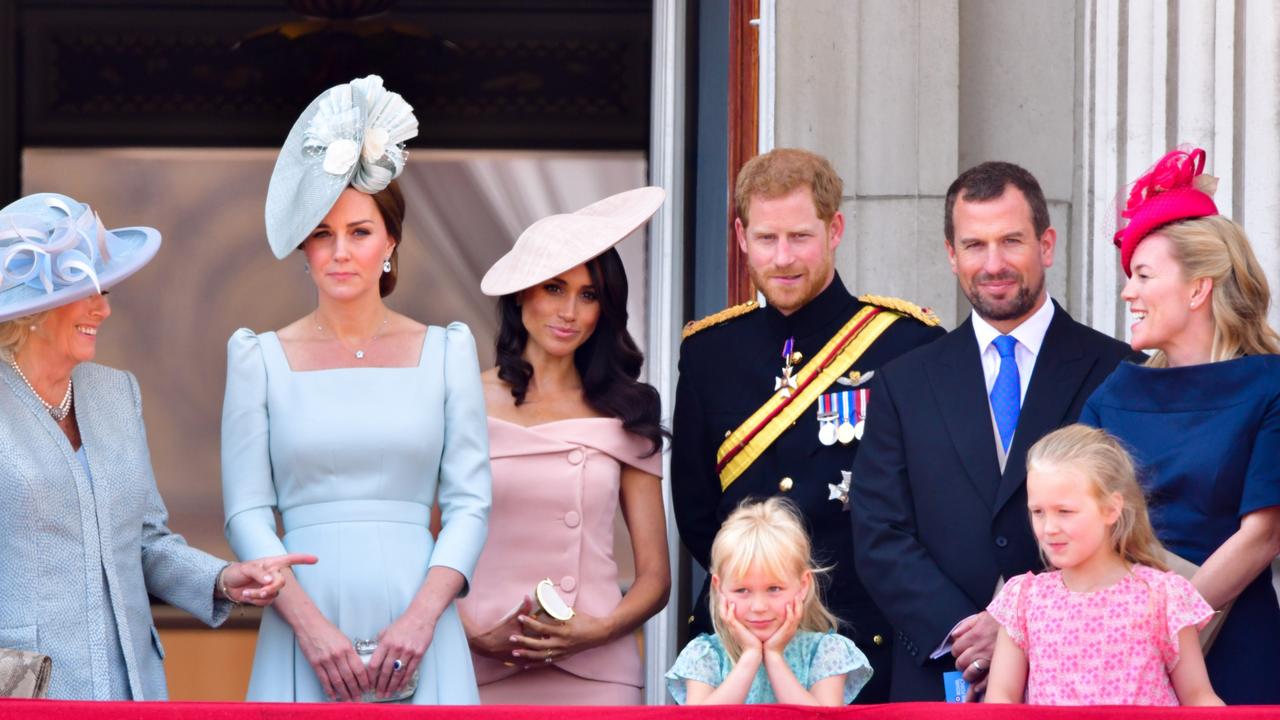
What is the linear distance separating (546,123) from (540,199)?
0.33 metres

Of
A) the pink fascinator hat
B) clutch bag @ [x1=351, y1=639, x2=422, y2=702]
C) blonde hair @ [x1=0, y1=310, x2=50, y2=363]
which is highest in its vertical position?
the pink fascinator hat

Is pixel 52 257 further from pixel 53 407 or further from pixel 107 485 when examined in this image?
pixel 107 485

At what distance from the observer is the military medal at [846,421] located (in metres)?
4.23

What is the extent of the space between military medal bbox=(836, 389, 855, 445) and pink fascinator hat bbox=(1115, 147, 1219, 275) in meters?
0.65

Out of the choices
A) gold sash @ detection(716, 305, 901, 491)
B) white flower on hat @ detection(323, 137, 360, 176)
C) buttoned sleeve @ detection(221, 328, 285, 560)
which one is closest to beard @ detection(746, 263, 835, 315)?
gold sash @ detection(716, 305, 901, 491)

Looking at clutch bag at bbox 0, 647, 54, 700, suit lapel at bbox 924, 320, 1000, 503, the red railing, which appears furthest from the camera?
suit lapel at bbox 924, 320, 1000, 503

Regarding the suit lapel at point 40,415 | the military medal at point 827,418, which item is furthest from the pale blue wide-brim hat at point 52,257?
the military medal at point 827,418

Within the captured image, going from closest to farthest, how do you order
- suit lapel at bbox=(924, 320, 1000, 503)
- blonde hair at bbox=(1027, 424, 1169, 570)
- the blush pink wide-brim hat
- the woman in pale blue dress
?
blonde hair at bbox=(1027, 424, 1169, 570) < the woman in pale blue dress < suit lapel at bbox=(924, 320, 1000, 503) < the blush pink wide-brim hat

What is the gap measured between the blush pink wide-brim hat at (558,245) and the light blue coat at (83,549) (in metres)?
0.84

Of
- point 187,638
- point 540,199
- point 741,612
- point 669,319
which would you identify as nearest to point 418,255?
point 540,199

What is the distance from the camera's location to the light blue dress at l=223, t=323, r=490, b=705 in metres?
3.77

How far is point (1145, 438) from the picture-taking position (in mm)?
3672

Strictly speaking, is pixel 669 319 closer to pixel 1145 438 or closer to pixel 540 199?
pixel 1145 438

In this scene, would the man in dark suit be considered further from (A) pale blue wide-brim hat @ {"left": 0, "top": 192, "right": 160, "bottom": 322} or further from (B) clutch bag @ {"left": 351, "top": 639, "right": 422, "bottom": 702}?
(A) pale blue wide-brim hat @ {"left": 0, "top": 192, "right": 160, "bottom": 322}
